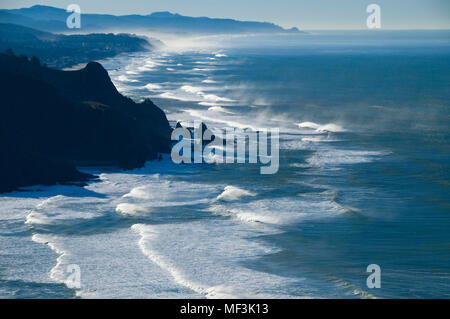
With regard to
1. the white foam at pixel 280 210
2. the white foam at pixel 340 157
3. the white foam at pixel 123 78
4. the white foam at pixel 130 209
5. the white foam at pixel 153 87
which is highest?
the white foam at pixel 123 78

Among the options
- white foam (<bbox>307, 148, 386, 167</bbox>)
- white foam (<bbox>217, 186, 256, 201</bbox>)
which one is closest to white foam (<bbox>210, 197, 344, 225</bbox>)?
white foam (<bbox>217, 186, 256, 201</bbox>)

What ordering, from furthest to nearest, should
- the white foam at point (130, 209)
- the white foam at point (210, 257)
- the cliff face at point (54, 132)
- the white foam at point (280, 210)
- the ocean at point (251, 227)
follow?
the cliff face at point (54, 132), the white foam at point (130, 209), the white foam at point (280, 210), the ocean at point (251, 227), the white foam at point (210, 257)

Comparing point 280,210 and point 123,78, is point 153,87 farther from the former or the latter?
point 280,210

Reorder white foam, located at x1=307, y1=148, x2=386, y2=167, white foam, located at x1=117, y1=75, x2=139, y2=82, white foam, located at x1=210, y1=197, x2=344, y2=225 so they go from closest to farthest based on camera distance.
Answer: white foam, located at x1=210, y1=197, x2=344, y2=225
white foam, located at x1=307, y1=148, x2=386, y2=167
white foam, located at x1=117, y1=75, x2=139, y2=82

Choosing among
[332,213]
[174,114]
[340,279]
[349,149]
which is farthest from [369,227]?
[174,114]

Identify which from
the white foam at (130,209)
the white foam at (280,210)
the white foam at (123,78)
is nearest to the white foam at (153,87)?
the white foam at (123,78)

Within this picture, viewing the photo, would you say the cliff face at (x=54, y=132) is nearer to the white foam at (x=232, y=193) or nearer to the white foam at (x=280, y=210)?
the white foam at (x=232, y=193)

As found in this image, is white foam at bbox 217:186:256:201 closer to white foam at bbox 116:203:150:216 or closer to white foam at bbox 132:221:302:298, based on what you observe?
white foam at bbox 116:203:150:216

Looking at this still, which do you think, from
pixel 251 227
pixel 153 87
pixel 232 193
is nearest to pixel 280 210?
pixel 251 227
